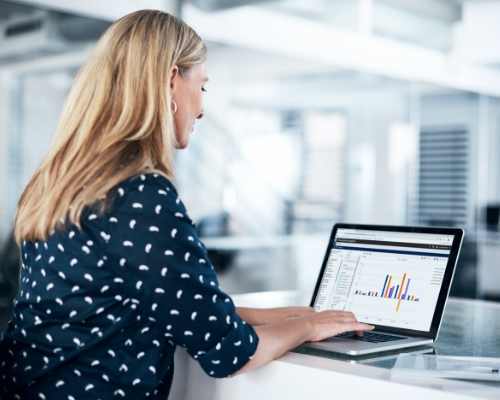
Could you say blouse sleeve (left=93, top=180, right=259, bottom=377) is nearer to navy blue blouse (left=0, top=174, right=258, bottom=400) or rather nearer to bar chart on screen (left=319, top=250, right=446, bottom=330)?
navy blue blouse (left=0, top=174, right=258, bottom=400)

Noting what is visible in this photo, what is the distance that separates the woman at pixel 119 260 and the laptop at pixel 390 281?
0.26 metres

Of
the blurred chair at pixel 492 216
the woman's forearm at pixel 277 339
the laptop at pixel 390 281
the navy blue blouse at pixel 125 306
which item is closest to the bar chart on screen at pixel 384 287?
the laptop at pixel 390 281

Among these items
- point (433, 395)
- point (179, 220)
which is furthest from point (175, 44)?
point (433, 395)

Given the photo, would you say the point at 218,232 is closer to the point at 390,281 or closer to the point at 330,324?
the point at 390,281

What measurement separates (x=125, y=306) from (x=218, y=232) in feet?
10.7

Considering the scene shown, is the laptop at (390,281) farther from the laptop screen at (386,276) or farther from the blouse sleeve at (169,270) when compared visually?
the blouse sleeve at (169,270)

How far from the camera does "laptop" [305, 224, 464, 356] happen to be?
1.61 meters

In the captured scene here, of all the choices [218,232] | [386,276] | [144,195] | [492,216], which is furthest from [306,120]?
[144,195]

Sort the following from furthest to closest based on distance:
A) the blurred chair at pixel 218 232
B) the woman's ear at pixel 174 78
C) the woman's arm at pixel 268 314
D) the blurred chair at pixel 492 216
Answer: the blurred chair at pixel 492 216, the blurred chair at pixel 218 232, the woman's arm at pixel 268 314, the woman's ear at pixel 174 78

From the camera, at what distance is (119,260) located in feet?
4.24

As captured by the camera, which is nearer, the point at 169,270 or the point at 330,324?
the point at 169,270

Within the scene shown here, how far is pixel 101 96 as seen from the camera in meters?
1.41

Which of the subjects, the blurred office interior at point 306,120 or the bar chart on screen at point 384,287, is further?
the blurred office interior at point 306,120

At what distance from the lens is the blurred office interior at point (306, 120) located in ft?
11.7
